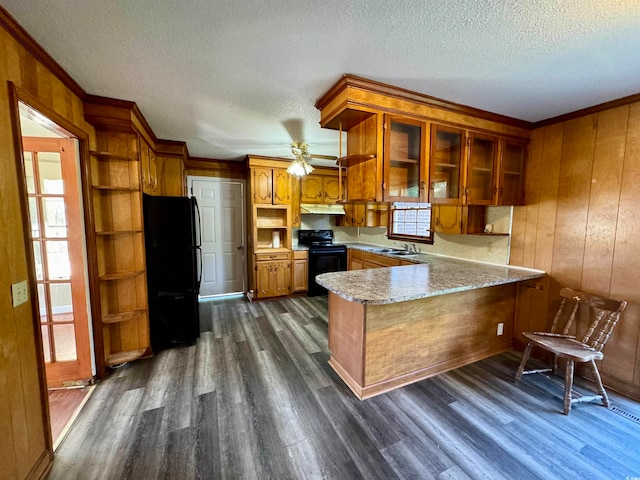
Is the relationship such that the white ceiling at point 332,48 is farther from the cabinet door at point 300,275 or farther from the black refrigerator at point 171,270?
the cabinet door at point 300,275

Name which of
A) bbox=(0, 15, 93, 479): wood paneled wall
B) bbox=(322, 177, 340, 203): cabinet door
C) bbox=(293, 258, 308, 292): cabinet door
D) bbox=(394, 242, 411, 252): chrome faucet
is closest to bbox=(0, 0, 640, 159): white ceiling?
bbox=(0, 15, 93, 479): wood paneled wall

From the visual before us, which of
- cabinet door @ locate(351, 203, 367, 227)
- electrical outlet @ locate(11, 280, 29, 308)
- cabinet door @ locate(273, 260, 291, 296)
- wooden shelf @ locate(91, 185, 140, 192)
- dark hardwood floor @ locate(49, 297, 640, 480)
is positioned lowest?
dark hardwood floor @ locate(49, 297, 640, 480)

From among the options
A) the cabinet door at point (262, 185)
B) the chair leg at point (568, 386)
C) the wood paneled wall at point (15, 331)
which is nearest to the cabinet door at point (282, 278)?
the cabinet door at point (262, 185)

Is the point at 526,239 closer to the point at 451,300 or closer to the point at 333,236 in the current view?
the point at 451,300

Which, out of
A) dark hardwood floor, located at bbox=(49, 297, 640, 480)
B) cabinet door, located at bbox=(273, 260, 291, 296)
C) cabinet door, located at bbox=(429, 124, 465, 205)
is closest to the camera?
dark hardwood floor, located at bbox=(49, 297, 640, 480)

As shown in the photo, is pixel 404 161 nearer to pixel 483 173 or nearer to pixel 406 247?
pixel 483 173

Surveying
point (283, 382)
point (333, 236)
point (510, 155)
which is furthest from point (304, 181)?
point (283, 382)

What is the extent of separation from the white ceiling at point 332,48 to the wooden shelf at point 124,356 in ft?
7.91

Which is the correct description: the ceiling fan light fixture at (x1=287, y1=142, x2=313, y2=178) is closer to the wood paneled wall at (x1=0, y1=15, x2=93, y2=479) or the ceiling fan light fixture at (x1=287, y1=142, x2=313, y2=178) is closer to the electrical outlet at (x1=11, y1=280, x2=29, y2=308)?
the wood paneled wall at (x1=0, y1=15, x2=93, y2=479)

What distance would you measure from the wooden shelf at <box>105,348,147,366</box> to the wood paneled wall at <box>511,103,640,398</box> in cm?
410

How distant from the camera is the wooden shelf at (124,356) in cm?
256

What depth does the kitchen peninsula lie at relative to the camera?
2.14 m

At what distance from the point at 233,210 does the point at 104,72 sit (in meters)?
3.16

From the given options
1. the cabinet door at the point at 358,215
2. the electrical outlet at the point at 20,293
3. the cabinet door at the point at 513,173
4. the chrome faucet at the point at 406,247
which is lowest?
the chrome faucet at the point at 406,247
